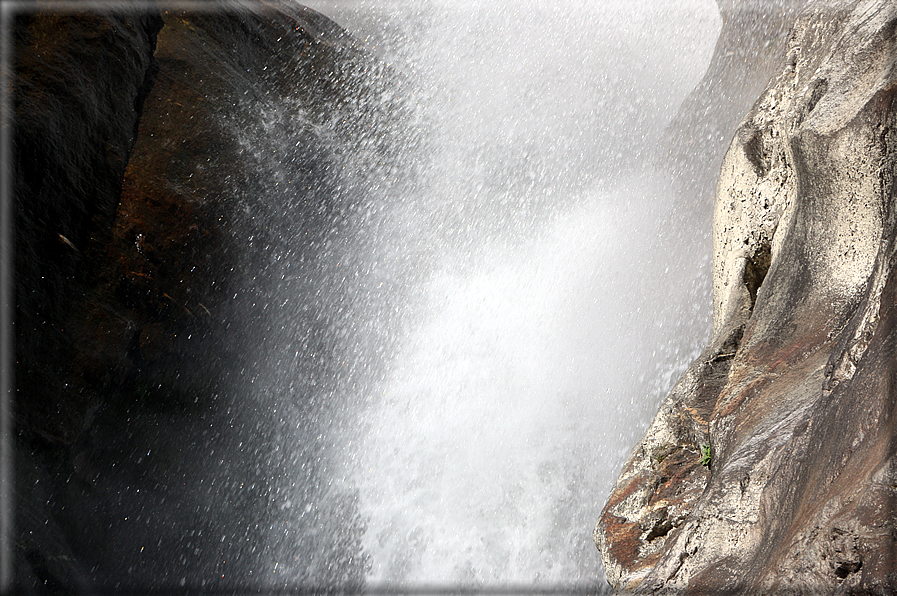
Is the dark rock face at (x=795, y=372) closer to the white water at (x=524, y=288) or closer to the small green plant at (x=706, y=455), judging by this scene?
the small green plant at (x=706, y=455)

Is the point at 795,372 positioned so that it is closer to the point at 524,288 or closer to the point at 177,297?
the point at 524,288

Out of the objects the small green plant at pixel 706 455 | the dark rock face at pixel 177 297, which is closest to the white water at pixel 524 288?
the dark rock face at pixel 177 297

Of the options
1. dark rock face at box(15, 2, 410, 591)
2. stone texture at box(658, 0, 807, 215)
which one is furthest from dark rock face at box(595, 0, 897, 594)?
dark rock face at box(15, 2, 410, 591)

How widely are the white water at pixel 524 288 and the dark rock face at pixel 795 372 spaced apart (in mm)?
1264

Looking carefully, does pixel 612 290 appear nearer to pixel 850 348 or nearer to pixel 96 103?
pixel 850 348

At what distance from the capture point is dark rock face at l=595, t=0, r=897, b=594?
4.61 ft

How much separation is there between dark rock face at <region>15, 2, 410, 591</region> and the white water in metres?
0.58

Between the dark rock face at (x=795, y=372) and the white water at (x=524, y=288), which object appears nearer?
the dark rock face at (x=795, y=372)

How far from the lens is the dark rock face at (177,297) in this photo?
380cm

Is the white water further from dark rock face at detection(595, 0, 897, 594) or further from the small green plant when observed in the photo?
the small green plant

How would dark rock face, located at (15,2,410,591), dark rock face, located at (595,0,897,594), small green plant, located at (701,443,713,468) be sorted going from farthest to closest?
dark rock face, located at (15,2,410,591)
small green plant, located at (701,443,713,468)
dark rock face, located at (595,0,897,594)

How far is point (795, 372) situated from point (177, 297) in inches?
165

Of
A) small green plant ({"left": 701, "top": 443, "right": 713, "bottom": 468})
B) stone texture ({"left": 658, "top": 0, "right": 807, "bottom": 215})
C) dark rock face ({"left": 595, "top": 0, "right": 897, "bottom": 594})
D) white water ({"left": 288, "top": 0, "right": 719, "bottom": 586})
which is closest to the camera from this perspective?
dark rock face ({"left": 595, "top": 0, "right": 897, "bottom": 594})

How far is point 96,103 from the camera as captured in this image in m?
4.06
